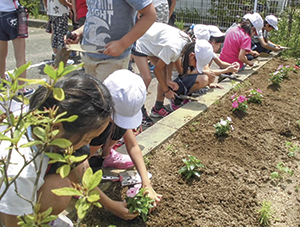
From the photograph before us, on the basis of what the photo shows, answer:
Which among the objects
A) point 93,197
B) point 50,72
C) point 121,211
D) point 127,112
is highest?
point 50,72

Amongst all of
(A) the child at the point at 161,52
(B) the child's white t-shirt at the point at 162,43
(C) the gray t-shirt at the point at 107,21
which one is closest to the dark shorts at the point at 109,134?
(C) the gray t-shirt at the point at 107,21

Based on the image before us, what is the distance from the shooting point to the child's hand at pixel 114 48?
220 cm

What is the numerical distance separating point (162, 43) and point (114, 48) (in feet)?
3.62

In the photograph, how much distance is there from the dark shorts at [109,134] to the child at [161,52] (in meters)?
1.25

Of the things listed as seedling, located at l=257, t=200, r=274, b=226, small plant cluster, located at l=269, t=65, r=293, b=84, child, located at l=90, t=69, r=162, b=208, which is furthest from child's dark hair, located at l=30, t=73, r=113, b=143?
small plant cluster, located at l=269, t=65, r=293, b=84

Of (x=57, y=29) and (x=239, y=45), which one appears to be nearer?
(x=239, y=45)

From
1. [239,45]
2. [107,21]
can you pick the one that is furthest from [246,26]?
[107,21]

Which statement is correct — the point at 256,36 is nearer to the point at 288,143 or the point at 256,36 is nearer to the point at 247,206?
the point at 288,143

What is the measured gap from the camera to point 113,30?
2309 millimetres

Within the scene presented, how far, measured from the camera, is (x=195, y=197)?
80.9 inches

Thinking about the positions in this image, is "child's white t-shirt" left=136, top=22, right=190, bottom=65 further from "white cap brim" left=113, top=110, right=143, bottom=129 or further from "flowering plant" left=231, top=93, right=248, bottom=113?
"white cap brim" left=113, top=110, right=143, bottom=129

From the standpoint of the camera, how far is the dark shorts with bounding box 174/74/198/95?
11.6 ft

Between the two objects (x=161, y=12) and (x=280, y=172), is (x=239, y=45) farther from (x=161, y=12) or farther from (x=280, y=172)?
(x=280, y=172)

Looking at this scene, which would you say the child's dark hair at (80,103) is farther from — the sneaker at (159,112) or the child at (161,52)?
the sneaker at (159,112)
